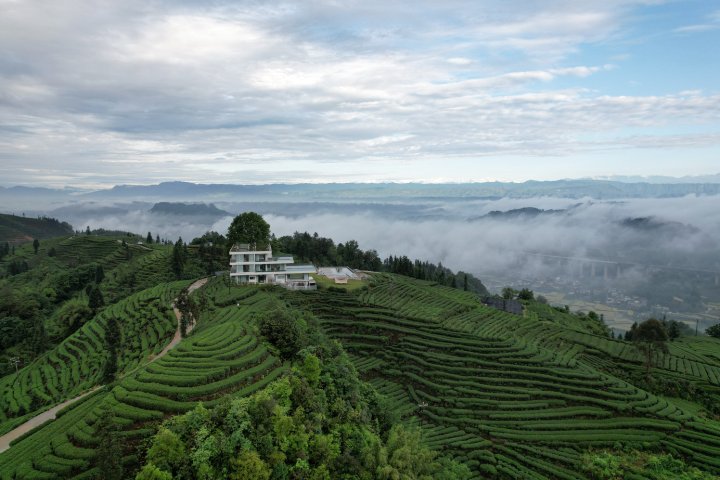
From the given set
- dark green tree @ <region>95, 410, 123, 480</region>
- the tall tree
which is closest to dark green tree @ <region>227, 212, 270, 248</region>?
dark green tree @ <region>95, 410, 123, 480</region>

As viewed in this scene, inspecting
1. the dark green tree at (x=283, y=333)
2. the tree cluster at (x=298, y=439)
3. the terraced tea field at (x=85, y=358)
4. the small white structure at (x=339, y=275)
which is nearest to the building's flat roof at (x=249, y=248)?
the small white structure at (x=339, y=275)

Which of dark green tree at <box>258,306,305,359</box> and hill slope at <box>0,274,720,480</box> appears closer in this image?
hill slope at <box>0,274,720,480</box>

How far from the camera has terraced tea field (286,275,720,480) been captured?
34.6 meters

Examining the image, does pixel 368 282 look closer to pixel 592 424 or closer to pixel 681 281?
pixel 592 424

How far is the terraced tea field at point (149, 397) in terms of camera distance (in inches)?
726

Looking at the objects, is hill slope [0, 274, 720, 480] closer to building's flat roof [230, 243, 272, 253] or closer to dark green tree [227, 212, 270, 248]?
building's flat roof [230, 243, 272, 253]

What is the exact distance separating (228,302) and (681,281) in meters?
208

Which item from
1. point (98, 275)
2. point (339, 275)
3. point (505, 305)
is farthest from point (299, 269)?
point (98, 275)

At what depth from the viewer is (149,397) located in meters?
22.8

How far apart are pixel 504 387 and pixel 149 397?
32525 mm

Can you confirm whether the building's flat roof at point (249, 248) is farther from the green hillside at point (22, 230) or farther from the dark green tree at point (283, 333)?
the green hillside at point (22, 230)

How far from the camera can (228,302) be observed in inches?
1859

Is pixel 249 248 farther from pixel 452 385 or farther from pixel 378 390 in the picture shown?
pixel 452 385

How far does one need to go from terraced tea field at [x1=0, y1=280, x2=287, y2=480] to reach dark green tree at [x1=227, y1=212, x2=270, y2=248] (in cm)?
2619
